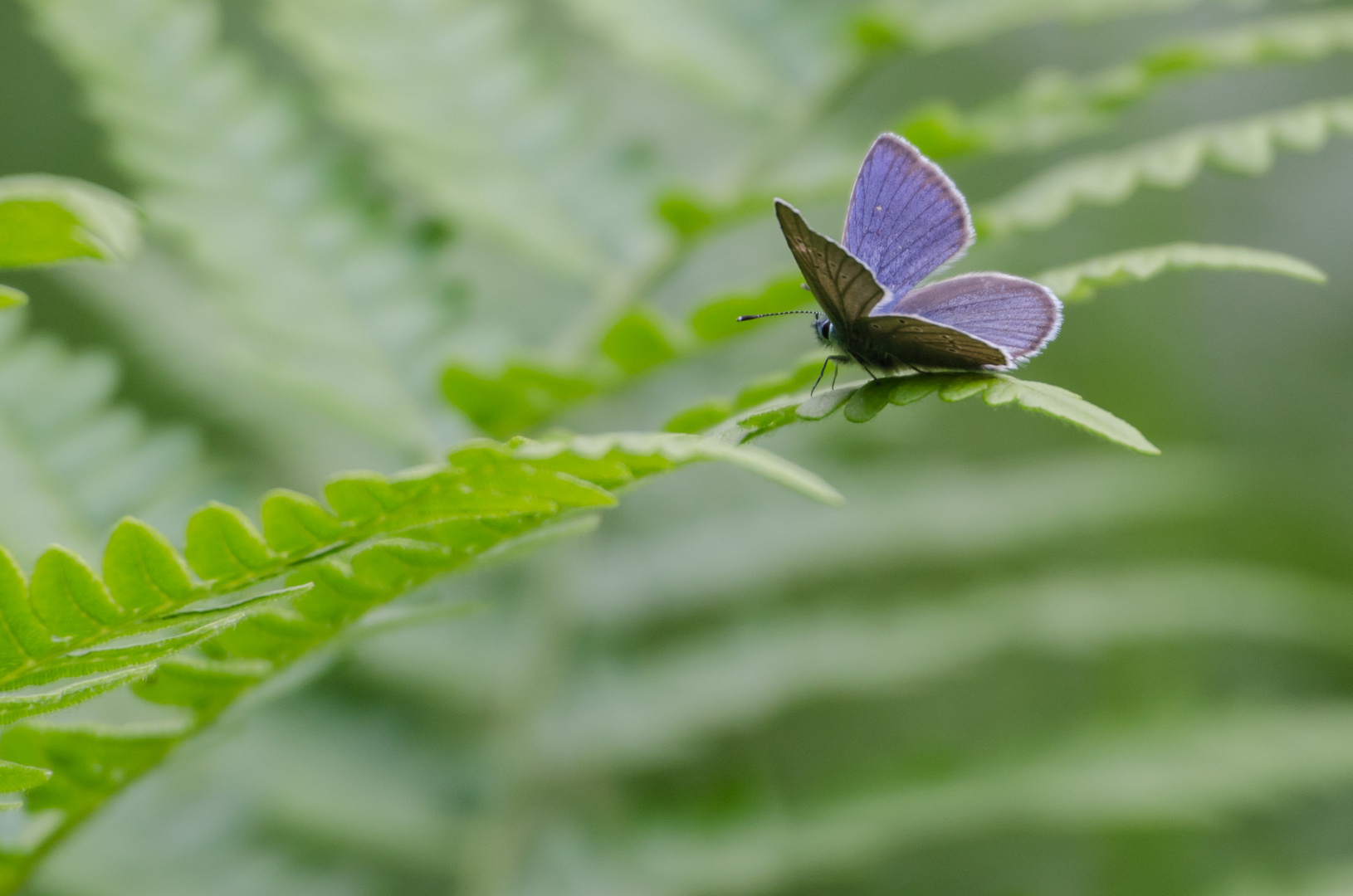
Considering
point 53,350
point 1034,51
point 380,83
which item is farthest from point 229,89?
point 1034,51

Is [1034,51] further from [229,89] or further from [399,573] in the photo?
[399,573]

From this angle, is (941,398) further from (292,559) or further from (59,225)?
(59,225)

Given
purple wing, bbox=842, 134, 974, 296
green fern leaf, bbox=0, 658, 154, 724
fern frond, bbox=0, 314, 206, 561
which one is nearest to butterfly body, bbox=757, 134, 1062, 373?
purple wing, bbox=842, 134, 974, 296

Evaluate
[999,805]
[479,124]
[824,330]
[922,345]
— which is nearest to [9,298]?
[922,345]

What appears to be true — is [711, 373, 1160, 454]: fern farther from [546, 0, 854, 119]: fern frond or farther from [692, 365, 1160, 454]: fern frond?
[546, 0, 854, 119]: fern frond

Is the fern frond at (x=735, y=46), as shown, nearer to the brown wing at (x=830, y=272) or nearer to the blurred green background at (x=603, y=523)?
the blurred green background at (x=603, y=523)

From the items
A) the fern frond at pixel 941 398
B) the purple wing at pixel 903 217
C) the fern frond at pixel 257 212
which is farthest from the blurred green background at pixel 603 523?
the fern frond at pixel 941 398
